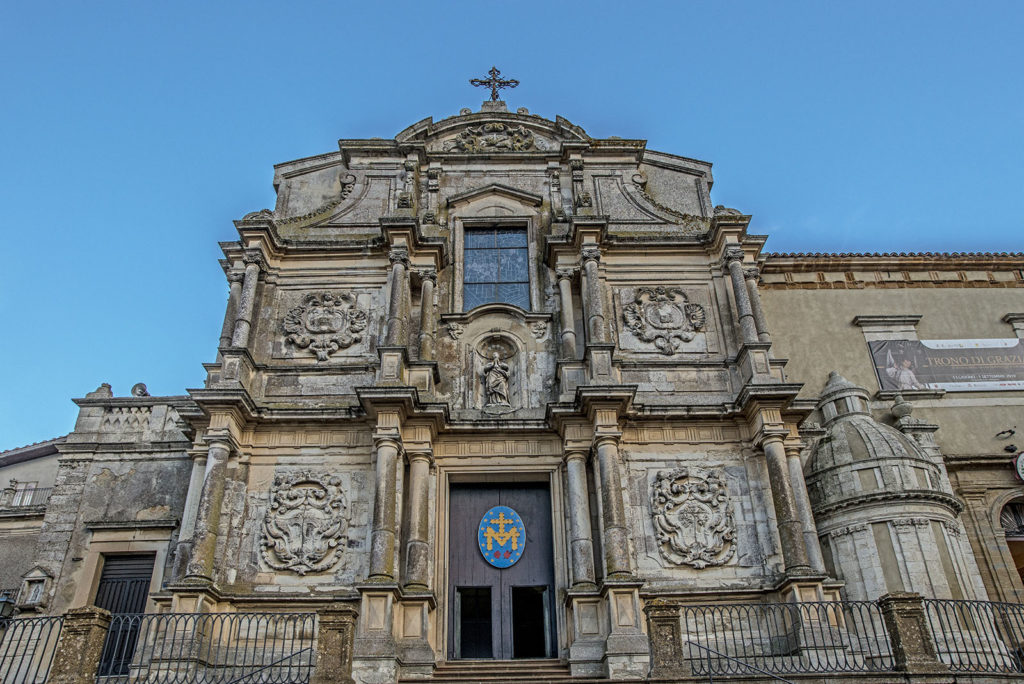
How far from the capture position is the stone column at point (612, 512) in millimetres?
12562

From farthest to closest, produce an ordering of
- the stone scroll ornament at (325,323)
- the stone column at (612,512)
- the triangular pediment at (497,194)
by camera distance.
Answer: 1. the triangular pediment at (497,194)
2. the stone scroll ornament at (325,323)
3. the stone column at (612,512)

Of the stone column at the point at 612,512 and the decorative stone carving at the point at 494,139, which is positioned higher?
the decorative stone carving at the point at 494,139

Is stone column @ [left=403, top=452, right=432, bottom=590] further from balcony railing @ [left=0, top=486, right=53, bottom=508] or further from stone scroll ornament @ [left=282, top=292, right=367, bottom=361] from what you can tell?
balcony railing @ [left=0, top=486, right=53, bottom=508]

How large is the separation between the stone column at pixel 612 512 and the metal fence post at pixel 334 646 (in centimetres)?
426

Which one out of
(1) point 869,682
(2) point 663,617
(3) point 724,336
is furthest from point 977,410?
(2) point 663,617

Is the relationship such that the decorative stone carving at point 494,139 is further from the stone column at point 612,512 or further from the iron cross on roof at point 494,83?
the stone column at point 612,512

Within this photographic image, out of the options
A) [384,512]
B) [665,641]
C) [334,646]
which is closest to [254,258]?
[384,512]

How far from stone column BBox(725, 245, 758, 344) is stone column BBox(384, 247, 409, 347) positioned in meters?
6.48

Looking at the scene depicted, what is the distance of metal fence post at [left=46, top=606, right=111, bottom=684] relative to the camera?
10023mm

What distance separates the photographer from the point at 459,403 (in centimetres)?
1508

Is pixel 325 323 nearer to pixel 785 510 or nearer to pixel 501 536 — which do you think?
pixel 501 536

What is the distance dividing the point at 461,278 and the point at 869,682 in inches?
409

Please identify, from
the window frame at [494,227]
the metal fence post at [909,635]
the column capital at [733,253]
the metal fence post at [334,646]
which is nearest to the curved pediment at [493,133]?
the window frame at [494,227]

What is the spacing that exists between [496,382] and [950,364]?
10.6 metres
